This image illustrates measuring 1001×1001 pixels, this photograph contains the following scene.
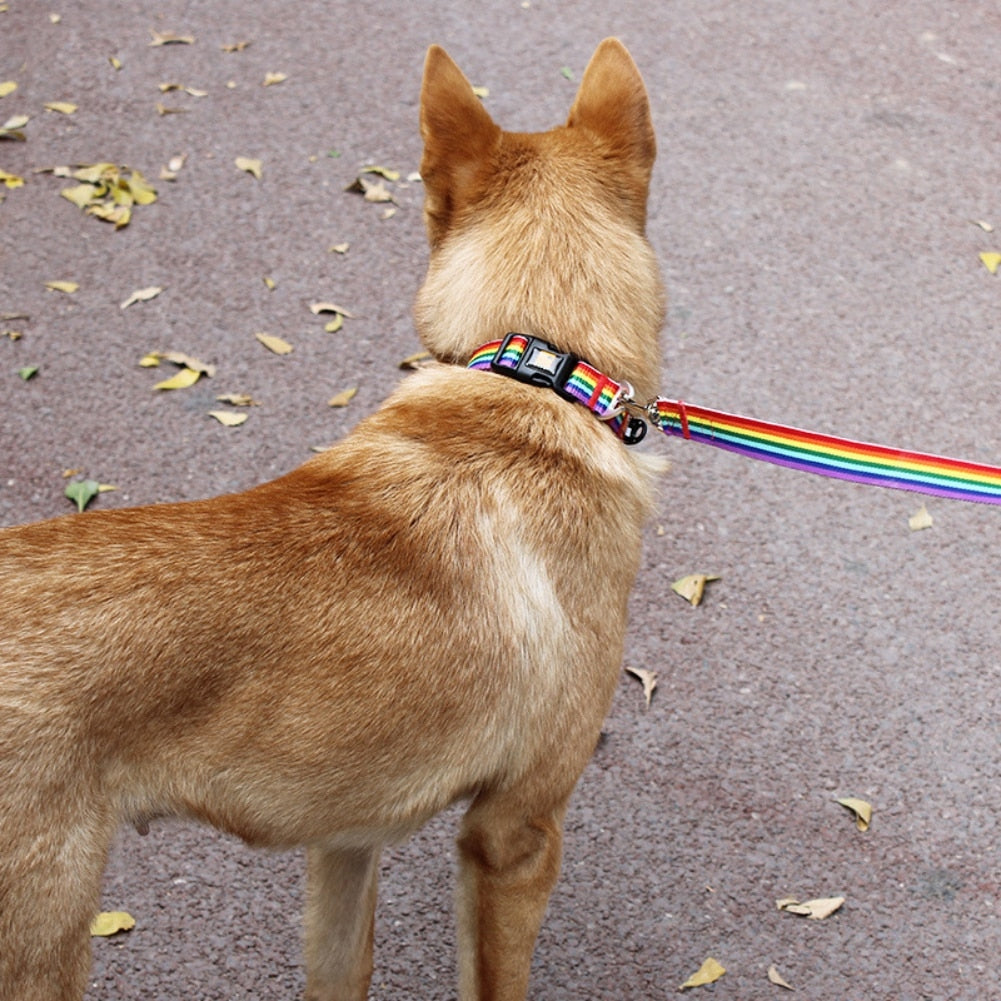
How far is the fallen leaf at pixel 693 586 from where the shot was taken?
4.22 meters

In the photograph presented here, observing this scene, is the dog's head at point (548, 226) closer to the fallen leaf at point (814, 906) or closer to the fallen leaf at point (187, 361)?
the fallen leaf at point (814, 906)

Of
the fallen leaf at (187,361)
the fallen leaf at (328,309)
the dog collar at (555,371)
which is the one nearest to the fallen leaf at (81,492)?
the fallen leaf at (187,361)

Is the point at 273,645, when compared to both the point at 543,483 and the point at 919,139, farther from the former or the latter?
the point at 919,139

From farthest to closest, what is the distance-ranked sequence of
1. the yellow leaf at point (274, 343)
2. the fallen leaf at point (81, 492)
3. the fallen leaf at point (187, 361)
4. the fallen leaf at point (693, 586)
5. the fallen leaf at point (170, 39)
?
the fallen leaf at point (170, 39) < the yellow leaf at point (274, 343) < the fallen leaf at point (187, 361) < the fallen leaf at point (81, 492) < the fallen leaf at point (693, 586)

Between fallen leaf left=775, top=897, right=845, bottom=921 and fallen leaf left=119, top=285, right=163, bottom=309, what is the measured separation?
12.1 feet

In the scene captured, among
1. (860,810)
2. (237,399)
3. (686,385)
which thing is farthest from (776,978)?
(237,399)

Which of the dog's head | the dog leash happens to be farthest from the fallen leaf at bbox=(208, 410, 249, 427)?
the dog leash

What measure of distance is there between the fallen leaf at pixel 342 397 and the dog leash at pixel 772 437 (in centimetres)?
221

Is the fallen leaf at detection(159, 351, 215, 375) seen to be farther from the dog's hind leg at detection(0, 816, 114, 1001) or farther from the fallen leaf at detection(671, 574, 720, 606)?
the dog's hind leg at detection(0, 816, 114, 1001)

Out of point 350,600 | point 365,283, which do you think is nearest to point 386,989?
point 350,600

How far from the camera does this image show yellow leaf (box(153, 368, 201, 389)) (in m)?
4.97

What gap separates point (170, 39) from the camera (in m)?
7.17

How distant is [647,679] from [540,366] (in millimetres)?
1587

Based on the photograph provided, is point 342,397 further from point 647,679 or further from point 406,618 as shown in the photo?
point 406,618
